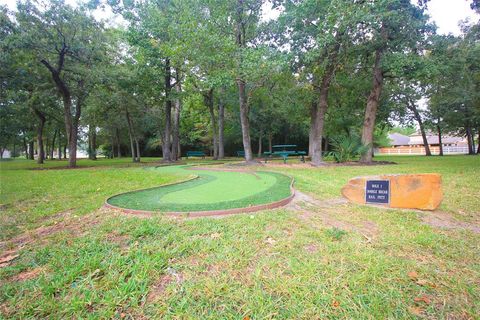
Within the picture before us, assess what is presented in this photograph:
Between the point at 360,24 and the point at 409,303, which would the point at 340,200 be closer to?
the point at 409,303

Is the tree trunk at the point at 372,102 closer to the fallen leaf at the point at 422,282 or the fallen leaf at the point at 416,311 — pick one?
the fallen leaf at the point at 422,282

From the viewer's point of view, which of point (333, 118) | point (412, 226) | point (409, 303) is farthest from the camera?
point (333, 118)

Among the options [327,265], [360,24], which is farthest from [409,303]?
[360,24]

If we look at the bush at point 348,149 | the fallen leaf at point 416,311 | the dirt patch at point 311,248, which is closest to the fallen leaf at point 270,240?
the dirt patch at point 311,248

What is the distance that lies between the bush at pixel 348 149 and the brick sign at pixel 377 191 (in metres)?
8.12

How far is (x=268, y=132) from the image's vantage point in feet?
70.4

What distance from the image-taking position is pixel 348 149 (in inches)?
457

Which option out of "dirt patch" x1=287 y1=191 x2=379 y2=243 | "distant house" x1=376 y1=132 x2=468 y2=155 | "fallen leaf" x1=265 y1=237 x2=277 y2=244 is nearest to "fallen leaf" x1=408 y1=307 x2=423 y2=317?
"dirt patch" x1=287 y1=191 x2=379 y2=243

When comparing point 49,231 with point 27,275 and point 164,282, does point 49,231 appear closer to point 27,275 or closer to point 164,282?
point 27,275

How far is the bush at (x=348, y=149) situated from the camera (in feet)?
37.8

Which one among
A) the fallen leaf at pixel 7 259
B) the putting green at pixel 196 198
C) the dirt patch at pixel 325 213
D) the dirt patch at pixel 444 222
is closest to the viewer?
the fallen leaf at pixel 7 259

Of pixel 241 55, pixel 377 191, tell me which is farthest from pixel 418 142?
Result: pixel 377 191

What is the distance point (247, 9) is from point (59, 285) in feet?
37.7

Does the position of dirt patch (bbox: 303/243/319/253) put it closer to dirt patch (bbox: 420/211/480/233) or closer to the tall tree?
dirt patch (bbox: 420/211/480/233)
